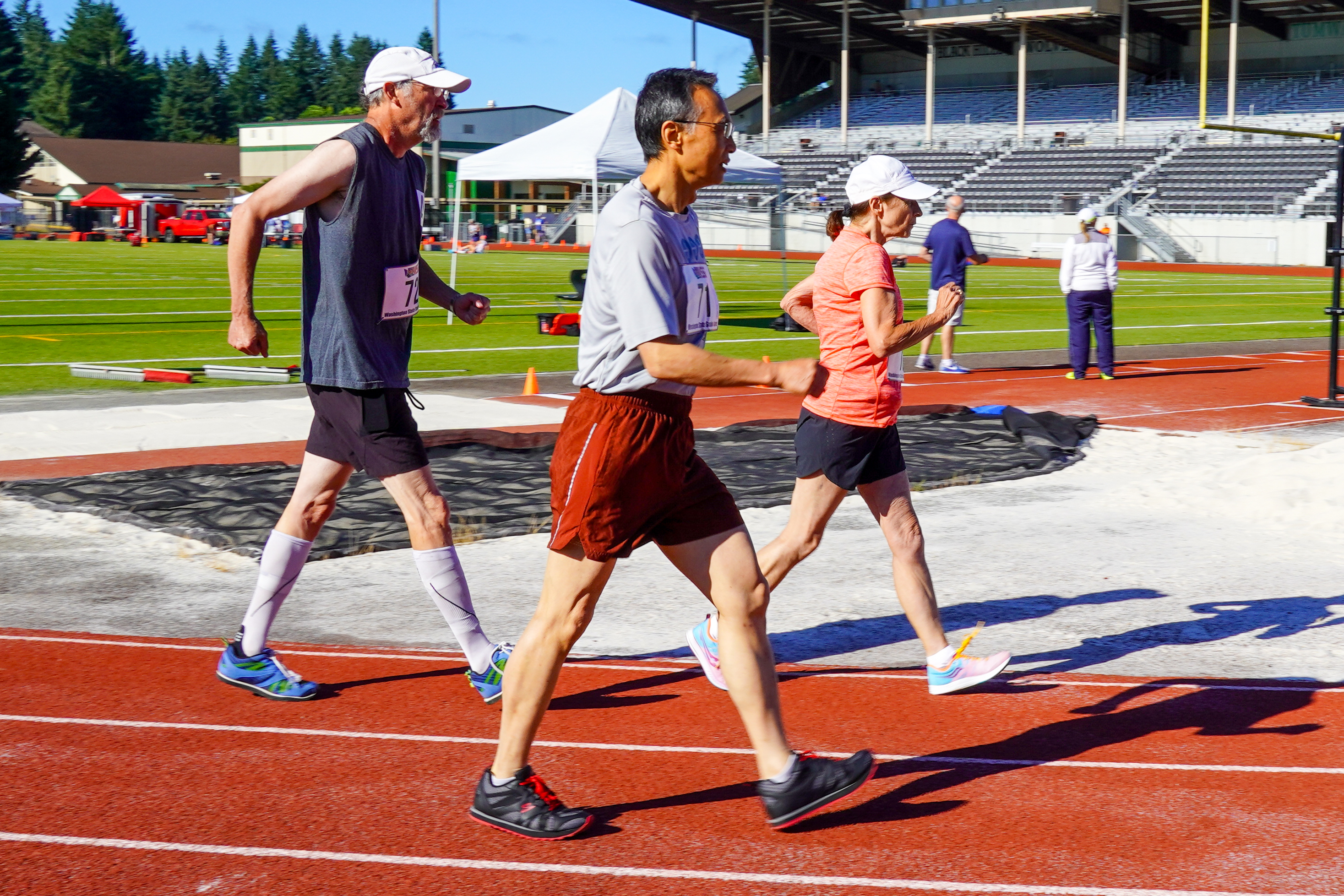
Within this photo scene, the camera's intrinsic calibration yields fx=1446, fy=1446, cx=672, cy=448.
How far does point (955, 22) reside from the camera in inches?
2667

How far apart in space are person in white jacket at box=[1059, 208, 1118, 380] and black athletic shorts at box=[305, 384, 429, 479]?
11261mm

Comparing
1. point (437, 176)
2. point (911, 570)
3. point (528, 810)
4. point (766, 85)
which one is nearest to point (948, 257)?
point (911, 570)

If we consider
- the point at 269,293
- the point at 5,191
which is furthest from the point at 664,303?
the point at 5,191

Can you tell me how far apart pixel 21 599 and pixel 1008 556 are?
184 inches

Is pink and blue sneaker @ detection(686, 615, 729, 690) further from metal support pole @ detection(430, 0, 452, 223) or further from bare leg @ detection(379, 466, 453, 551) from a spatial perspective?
metal support pole @ detection(430, 0, 452, 223)

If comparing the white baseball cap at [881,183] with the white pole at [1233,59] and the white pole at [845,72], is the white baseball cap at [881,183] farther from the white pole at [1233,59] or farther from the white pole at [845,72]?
the white pole at [845,72]

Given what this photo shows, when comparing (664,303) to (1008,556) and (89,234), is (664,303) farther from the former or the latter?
(89,234)

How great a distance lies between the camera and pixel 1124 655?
224 inches

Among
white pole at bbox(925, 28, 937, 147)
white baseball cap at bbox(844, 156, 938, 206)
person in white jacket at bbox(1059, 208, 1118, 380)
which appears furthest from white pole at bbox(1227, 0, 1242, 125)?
white baseball cap at bbox(844, 156, 938, 206)

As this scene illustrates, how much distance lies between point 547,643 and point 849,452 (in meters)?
1.71

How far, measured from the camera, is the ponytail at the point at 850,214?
5.16 metres

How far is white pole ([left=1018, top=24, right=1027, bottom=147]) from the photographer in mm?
64062

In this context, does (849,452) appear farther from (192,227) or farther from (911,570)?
(192,227)

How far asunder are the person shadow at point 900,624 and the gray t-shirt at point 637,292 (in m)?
2.08
